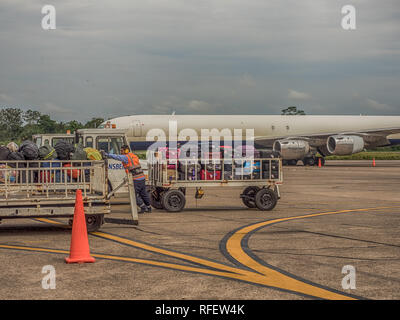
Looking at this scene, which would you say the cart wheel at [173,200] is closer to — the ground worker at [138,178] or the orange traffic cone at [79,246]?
the ground worker at [138,178]

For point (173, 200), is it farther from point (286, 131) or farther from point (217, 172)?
point (286, 131)

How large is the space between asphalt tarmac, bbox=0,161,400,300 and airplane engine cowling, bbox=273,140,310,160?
95.8 ft

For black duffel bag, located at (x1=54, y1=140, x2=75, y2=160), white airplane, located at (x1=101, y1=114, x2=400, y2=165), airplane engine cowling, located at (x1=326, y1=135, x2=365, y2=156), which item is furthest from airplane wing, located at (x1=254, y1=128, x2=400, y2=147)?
black duffel bag, located at (x1=54, y1=140, x2=75, y2=160)

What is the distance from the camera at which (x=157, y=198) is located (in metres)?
16.9

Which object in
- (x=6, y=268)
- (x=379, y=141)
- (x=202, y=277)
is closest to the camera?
(x=202, y=277)

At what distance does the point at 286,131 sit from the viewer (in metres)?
50.5

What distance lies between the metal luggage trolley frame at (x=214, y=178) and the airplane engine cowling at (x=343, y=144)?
30.5m

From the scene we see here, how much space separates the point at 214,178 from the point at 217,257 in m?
7.68

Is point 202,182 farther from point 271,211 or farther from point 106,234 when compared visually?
point 106,234

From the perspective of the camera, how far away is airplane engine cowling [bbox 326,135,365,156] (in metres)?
46.0

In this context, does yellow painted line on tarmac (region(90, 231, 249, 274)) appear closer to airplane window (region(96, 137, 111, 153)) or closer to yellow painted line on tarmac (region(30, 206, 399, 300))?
yellow painted line on tarmac (region(30, 206, 399, 300))

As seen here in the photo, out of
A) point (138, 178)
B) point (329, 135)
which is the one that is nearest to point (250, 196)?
point (138, 178)
